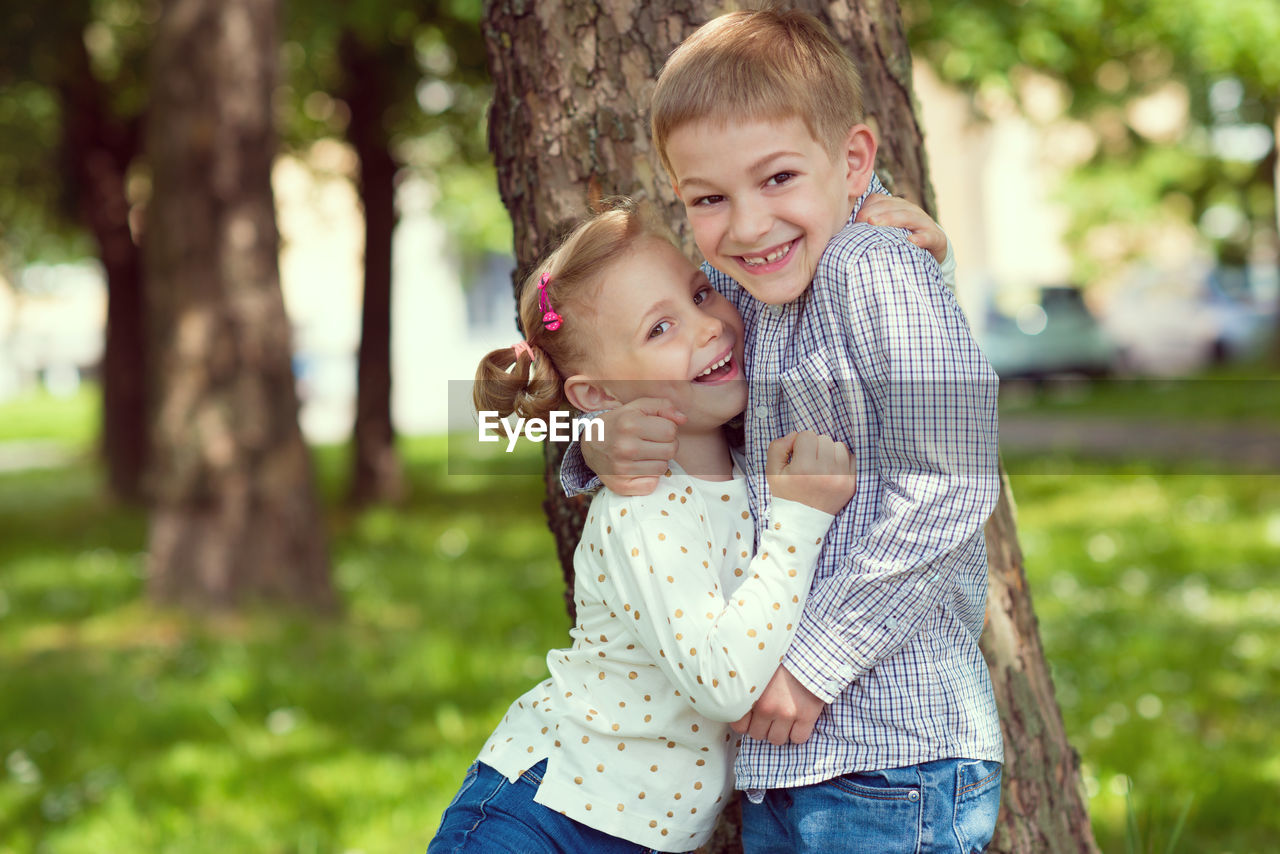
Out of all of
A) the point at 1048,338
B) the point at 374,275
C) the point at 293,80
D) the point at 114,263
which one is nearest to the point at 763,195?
the point at 374,275

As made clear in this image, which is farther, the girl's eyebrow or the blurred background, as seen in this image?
the blurred background

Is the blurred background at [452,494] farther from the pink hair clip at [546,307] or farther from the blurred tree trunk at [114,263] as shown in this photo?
the pink hair clip at [546,307]

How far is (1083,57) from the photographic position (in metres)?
9.74

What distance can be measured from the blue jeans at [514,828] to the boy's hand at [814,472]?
1.73 feet

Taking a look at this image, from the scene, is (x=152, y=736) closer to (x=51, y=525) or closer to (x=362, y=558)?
(x=362, y=558)

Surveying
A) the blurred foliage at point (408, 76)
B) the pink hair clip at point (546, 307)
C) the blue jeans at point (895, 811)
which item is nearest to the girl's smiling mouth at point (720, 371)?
the pink hair clip at point (546, 307)

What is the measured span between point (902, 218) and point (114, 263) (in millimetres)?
11263

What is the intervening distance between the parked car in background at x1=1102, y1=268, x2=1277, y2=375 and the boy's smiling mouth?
64.0ft

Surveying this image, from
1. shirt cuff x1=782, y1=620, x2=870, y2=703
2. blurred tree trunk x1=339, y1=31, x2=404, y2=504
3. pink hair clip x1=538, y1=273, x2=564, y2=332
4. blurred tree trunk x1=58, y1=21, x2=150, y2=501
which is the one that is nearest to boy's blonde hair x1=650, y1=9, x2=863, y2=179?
pink hair clip x1=538, y1=273, x2=564, y2=332

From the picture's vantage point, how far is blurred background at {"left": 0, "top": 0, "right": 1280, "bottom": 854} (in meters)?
4.10

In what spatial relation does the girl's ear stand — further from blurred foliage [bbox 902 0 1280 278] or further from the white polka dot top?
blurred foliage [bbox 902 0 1280 278]

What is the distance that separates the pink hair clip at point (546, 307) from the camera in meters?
1.74

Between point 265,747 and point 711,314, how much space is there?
11.0ft

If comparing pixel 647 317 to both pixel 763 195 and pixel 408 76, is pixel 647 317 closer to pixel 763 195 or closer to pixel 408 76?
pixel 763 195
